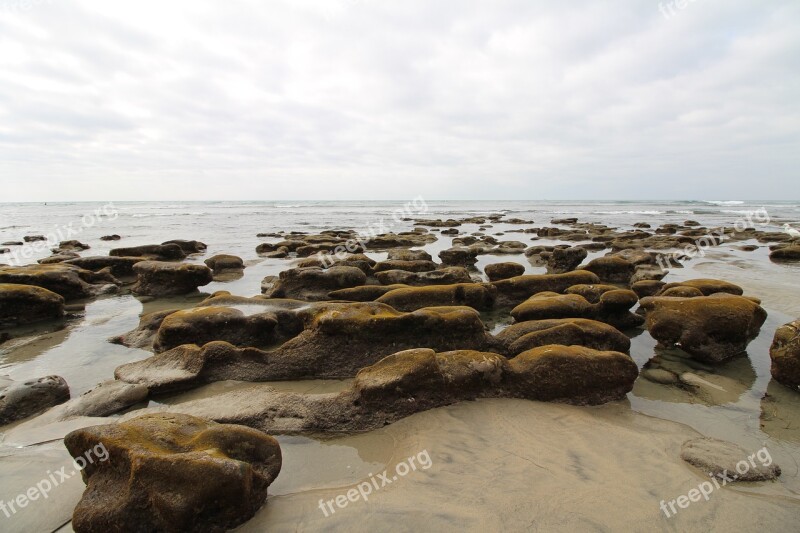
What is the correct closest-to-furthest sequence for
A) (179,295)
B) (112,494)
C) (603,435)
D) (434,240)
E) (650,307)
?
→ (112,494) → (603,435) → (650,307) → (179,295) → (434,240)

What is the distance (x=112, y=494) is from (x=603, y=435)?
16.5ft

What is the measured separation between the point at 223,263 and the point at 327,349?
39.5 ft

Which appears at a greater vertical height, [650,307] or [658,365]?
[650,307]

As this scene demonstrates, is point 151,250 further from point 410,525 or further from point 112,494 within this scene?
point 410,525

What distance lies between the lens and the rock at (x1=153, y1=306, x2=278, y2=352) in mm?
7309

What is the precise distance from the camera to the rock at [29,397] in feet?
17.0

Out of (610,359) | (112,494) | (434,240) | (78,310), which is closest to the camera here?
(112,494)

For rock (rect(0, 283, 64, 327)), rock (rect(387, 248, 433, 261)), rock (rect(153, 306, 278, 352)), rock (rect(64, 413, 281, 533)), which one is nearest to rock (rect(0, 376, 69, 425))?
rock (rect(153, 306, 278, 352))

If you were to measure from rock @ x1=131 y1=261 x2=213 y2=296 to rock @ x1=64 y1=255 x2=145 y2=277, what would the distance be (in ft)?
10.0

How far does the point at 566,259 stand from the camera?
602 inches

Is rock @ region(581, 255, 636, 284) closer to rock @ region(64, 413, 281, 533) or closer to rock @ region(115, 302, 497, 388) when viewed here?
rock @ region(115, 302, 497, 388)

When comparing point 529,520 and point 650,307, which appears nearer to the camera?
point 529,520

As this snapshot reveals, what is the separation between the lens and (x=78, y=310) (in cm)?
1059

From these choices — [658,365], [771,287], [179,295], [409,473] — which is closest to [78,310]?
[179,295]
